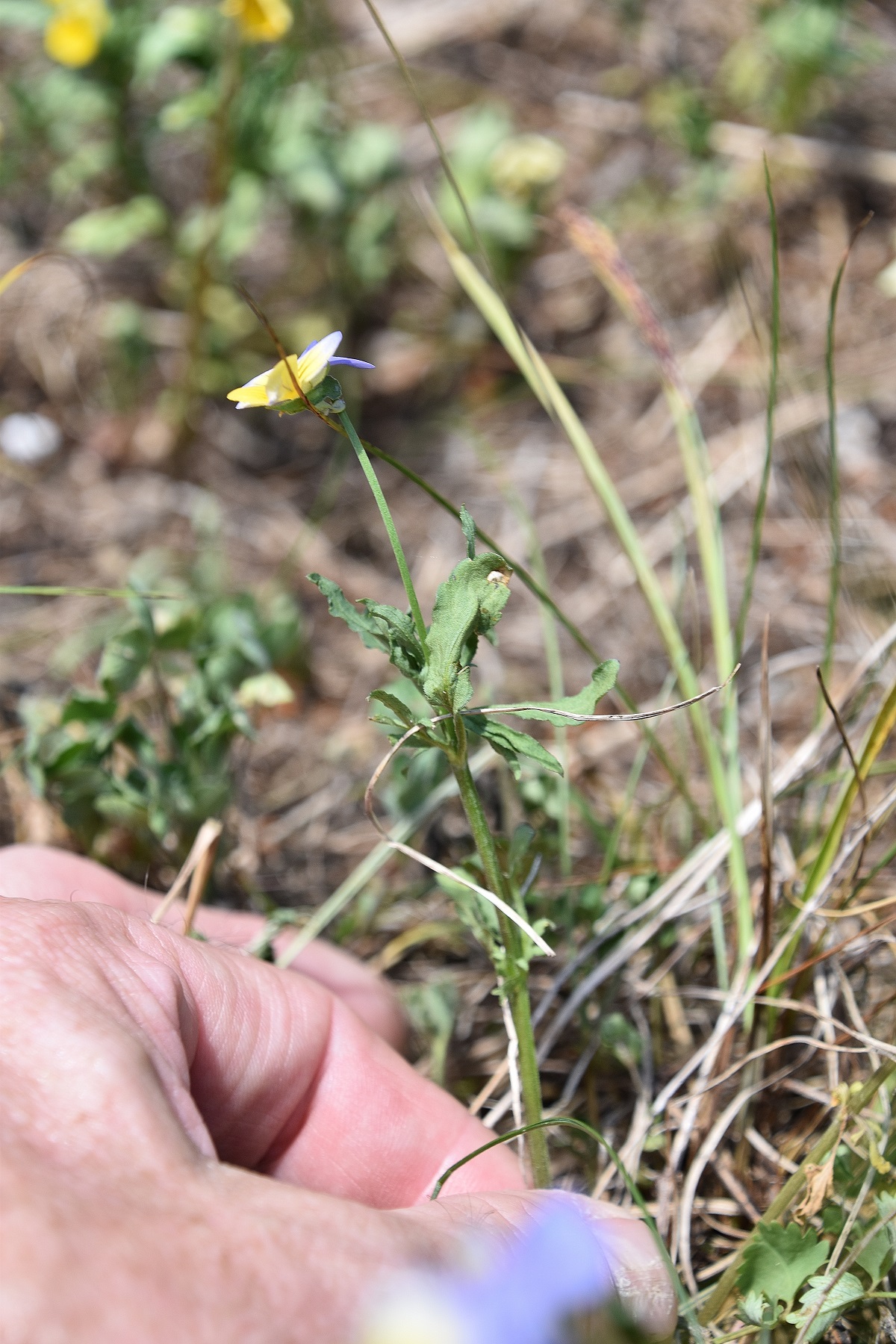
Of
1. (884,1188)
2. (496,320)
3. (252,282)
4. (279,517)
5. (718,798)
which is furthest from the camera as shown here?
(252,282)

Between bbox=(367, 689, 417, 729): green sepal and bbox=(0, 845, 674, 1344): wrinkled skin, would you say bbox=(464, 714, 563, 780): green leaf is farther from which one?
bbox=(0, 845, 674, 1344): wrinkled skin

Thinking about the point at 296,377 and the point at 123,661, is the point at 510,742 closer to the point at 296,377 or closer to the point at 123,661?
the point at 296,377

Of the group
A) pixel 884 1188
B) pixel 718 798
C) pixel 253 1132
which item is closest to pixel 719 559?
pixel 718 798

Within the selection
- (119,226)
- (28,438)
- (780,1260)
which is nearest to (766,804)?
(780,1260)

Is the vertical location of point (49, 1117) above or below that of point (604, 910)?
above

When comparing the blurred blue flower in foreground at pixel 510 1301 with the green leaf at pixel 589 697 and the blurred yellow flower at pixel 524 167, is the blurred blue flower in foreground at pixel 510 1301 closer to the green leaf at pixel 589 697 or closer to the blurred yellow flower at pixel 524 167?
the green leaf at pixel 589 697

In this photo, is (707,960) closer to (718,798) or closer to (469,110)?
(718,798)
